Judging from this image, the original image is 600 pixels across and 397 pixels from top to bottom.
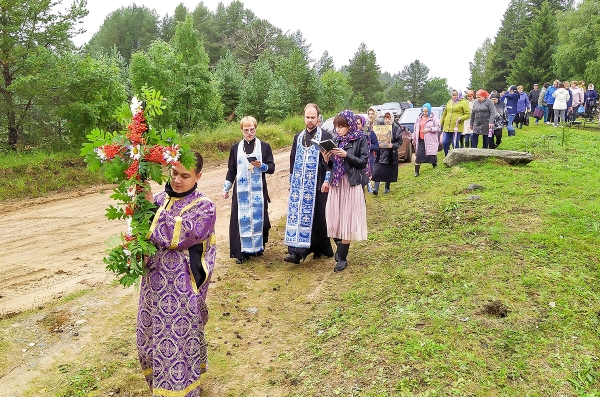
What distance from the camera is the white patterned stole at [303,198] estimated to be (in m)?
→ 7.09

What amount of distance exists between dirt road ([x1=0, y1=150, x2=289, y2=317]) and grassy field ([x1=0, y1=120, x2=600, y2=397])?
101 cm

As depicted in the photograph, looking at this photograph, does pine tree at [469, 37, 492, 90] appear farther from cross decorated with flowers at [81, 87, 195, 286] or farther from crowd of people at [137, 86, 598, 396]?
cross decorated with flowers at [81, 87, 195, 286]

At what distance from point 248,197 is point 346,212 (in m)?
1.57

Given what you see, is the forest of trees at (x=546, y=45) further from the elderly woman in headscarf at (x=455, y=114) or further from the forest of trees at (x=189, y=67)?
the elderly woman in headscarf at (x=455, y=114)

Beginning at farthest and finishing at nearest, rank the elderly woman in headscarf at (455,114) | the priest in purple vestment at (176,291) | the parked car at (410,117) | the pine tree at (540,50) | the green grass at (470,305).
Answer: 1. the pine tree at (540,50)
2. the parked car at (410,117)
3. the elderly woman in headscarf at (455,114)
4. the green grass at (470,305)
5. the priest in purple vestment at (176,291)

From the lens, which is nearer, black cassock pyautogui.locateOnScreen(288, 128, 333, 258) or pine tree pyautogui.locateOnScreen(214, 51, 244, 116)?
black cassock pyautogui.locateOnScreen(288, 128, 333, 258)

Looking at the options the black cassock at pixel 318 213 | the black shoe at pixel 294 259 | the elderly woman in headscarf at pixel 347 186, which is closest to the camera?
the elderly woman in headscarf at pixel 347 186

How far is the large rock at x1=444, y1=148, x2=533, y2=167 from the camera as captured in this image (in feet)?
37.3

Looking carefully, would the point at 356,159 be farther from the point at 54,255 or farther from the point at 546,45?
the point at 546,45

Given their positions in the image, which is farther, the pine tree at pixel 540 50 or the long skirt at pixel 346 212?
the pine tree at pixel 540 50

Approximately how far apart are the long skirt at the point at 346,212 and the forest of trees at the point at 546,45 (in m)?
33.6

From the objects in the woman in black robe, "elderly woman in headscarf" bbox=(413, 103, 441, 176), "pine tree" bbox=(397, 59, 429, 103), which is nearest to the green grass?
the woman in black robe

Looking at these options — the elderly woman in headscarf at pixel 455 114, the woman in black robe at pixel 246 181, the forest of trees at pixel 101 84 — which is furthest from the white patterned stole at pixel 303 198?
the elderly woman in headscarf at pixel 455 114

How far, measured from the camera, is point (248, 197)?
7148 millimetres
